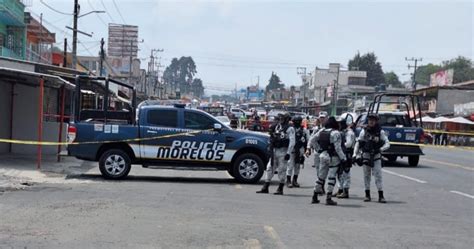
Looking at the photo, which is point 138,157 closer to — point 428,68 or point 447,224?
point 447,224

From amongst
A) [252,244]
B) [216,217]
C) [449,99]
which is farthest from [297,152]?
[449,99]

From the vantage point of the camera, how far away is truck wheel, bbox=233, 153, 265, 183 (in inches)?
618

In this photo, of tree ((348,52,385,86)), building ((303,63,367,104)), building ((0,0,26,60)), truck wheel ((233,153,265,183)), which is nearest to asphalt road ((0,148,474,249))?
truck wheel ((233,153,265,183))

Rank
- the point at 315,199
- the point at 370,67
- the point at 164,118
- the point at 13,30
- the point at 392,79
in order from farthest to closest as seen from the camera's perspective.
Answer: the point at 392,79 < the point at 370,67 < the point at 13,30 < the point at 164,118 < the point at 315,199

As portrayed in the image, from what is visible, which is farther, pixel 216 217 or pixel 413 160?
pixel 413 160

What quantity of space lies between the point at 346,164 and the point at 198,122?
4399 mm

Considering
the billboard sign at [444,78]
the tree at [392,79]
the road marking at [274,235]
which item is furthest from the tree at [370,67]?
the road marking at [274,235]

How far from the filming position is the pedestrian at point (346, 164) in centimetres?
1326

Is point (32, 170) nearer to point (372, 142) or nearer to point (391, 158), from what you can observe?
point (372, 142)

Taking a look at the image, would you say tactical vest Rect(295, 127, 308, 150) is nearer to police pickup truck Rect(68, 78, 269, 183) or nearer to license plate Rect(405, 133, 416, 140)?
police pickup truck Rect(68, 78, 269, 183)

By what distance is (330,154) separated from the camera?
1248 centimetres

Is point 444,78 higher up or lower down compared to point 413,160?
higher up

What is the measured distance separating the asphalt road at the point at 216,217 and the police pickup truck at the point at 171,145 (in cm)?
50

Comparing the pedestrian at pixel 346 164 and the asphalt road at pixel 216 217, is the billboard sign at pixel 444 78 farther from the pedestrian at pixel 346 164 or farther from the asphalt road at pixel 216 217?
the pedestrian at pixel 346 164
